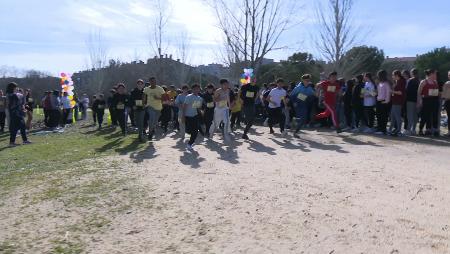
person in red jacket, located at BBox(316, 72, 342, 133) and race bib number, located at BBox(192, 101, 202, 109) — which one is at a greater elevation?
person in red jacket, located at BBox(316, 72, 342, 133)

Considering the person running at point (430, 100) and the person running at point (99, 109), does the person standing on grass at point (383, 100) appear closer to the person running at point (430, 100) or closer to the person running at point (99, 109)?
the person running at point (430, 100)

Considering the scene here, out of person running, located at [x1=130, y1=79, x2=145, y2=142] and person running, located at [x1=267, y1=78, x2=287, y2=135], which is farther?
person running, located at [x1=130, y1=79, x2=145, y2=142]

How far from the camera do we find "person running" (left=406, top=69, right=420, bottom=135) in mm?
12539

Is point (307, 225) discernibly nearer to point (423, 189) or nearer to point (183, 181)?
point (423, 189)

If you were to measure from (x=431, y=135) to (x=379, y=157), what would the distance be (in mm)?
4323

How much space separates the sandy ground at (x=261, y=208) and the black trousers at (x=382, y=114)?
3513 mm

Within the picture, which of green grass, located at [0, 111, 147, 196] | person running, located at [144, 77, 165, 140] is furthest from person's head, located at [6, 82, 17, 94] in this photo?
person running, located at [144, 77, 165, 140]

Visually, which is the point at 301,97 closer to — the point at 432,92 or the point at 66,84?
the point at 432,92

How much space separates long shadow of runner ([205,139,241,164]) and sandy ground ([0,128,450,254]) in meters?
0.14

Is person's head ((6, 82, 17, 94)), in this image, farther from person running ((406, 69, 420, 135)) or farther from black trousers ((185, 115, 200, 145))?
person running ((406, 69, 420, 135))

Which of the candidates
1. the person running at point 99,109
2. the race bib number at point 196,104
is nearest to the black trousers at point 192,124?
the race bib number at point 196,104

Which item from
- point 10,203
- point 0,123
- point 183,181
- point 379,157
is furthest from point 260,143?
point 0,123

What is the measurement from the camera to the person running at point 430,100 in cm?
1208

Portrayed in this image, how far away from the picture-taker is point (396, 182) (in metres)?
6.86
